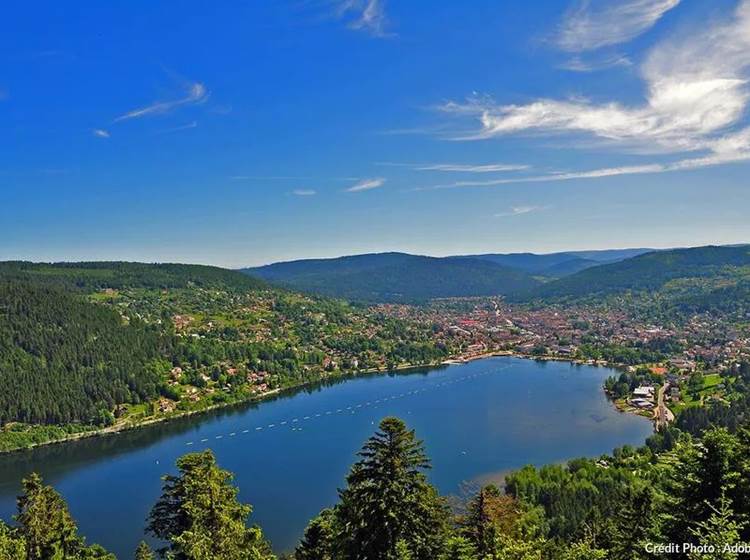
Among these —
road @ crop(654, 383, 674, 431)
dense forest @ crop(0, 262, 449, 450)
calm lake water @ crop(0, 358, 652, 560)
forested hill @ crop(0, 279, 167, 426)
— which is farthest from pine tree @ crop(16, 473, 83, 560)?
road @ crop(654, 383, 674, 431)

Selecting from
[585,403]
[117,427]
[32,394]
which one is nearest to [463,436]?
[585,403]

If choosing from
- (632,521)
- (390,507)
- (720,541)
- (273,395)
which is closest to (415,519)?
(390,507)

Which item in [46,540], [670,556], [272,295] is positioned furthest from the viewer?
[272,295]

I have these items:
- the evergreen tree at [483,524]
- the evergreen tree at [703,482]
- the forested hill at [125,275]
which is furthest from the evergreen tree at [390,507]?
the forested hill at [125,275]

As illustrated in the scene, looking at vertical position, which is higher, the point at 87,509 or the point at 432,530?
the point at 432,530

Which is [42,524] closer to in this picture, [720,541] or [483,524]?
[483,524]

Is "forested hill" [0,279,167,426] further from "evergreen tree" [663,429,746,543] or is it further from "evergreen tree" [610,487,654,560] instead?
"evergreen tree" [663,429,746,543]

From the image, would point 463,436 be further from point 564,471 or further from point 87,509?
point 87,509
